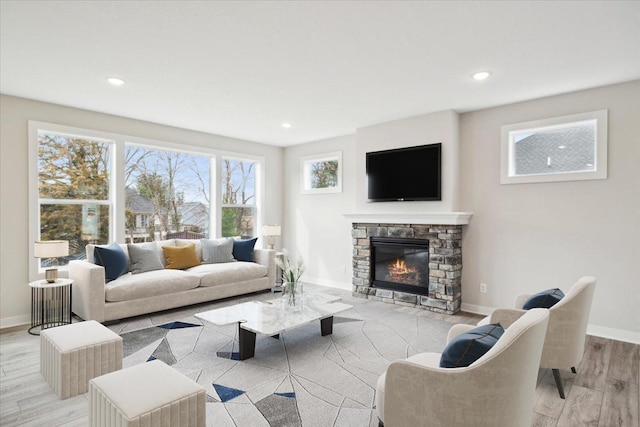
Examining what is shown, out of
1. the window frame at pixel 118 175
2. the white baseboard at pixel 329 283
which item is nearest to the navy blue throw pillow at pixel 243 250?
the window frame at pixel 118 175

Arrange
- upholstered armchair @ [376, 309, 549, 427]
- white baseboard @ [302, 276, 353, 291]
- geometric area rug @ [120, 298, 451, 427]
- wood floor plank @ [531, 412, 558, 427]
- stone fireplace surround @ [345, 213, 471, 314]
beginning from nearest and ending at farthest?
upholstered armchair @ [376, 309, 549, 427]
wood floor plank @ [531, 412, 558, 427]
geometric area rug @ [120, 298, 451, 427]
stone fireplace surround @ [345, 213, 471, 314]
white baseboard @ [302, 276, 353, 291]

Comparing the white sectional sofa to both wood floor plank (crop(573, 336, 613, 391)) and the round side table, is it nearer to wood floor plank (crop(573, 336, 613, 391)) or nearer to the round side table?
the round side table

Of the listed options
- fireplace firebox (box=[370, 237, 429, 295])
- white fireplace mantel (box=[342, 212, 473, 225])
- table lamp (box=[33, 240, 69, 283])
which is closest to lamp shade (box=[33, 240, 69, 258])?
table lamp (box=[33, 240, 69, 283])

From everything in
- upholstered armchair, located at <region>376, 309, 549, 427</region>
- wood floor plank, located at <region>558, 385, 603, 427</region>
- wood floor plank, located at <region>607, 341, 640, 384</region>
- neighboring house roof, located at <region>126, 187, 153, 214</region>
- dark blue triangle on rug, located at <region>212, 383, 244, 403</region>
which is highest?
neighboring house roof, located at <region>126, 187, 153, 214</region>

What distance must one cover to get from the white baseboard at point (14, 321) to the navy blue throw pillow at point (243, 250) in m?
2.66

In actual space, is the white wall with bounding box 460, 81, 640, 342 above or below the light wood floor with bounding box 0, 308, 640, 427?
above

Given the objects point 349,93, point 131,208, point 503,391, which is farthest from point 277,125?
point 503,391

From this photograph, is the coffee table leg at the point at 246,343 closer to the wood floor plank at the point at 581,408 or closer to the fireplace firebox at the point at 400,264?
the wood floor plank at the point at 581,408

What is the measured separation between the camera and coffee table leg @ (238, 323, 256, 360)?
3.14 metres

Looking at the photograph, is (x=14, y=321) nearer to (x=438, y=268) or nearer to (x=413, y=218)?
(x=413, y=218)

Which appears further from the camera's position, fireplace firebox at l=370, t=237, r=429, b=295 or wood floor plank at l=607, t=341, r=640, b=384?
fireplace firebox at l=370, t=237, r=429, b=295

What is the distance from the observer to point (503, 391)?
57.1 inches

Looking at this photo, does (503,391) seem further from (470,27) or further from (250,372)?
(470,27)

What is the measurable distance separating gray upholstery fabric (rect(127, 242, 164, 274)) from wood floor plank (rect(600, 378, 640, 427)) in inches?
189
